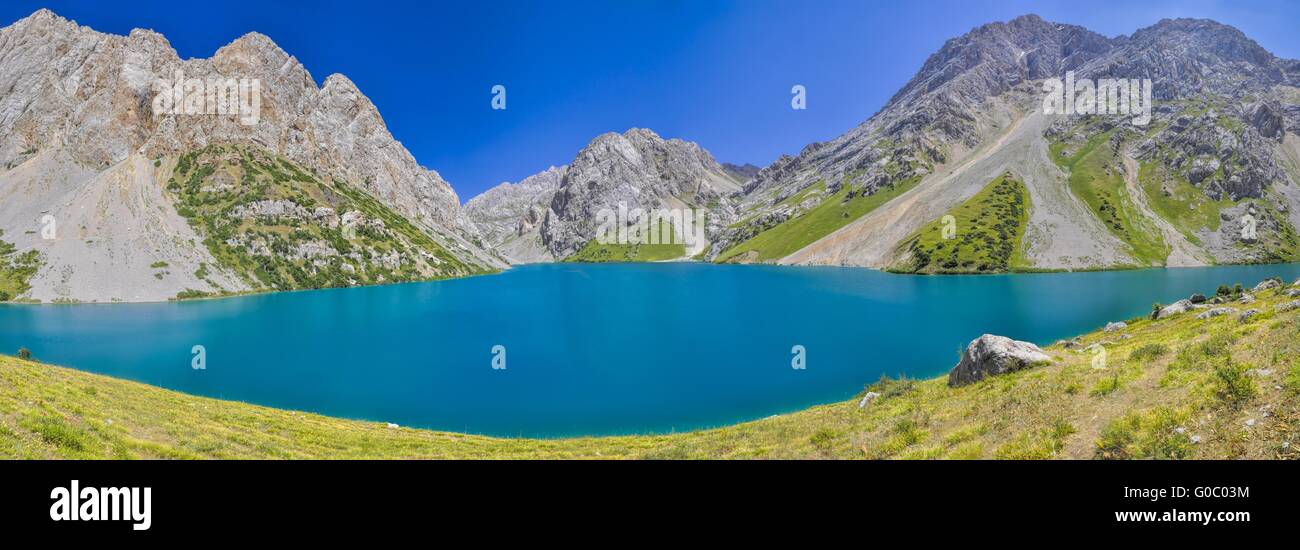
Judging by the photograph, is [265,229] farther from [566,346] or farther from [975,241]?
[975,241]

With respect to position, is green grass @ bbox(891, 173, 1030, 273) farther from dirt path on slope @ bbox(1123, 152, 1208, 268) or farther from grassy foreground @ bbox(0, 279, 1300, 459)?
grassy foreground @ bbox(0, 279, 1300, 459)

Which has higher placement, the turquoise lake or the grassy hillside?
the grassy hillside

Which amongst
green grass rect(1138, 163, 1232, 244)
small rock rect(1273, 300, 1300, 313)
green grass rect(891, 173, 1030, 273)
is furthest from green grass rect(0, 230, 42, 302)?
green grass rect(1138, 163, 1232, 244)
